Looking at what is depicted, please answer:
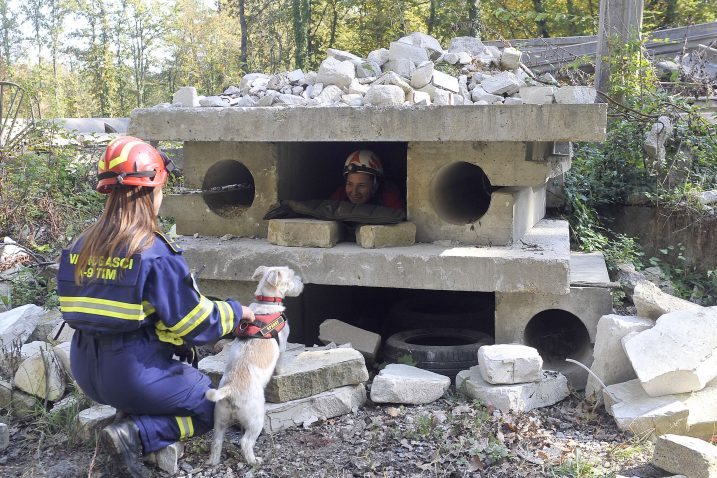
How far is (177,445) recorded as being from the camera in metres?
3.70

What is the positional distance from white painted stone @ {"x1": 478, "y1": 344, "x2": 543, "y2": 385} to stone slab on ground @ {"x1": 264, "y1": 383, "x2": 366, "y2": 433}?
0.77m

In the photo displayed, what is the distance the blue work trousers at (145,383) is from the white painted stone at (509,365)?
160cm

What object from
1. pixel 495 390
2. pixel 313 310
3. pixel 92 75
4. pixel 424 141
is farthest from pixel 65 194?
pixel 92 75

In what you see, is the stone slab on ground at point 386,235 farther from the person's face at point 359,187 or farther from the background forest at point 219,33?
the background forest at point 219,33

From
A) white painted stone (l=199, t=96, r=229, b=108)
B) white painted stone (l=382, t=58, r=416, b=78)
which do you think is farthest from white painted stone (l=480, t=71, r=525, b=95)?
white painted stone (l=199, t=96, r=229, b=108)

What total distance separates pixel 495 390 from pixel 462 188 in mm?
2353

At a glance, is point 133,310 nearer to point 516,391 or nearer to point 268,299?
point 268,299

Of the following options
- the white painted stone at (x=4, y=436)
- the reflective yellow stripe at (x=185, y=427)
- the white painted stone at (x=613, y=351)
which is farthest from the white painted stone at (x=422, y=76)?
the white painted stone at (x=4, y=436)

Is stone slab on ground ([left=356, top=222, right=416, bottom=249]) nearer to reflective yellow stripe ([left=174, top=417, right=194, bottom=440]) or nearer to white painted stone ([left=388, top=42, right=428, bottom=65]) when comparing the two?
reflective yellow stripe ([left=174, top=417, right=194, bottom=440])

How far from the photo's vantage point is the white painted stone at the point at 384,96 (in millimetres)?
5266

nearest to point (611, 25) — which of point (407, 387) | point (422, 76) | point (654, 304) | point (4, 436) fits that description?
point (422, 76)

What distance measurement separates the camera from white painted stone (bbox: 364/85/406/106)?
5.27m

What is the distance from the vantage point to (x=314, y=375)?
4.16 meters

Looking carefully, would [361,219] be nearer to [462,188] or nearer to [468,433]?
[462,188]
